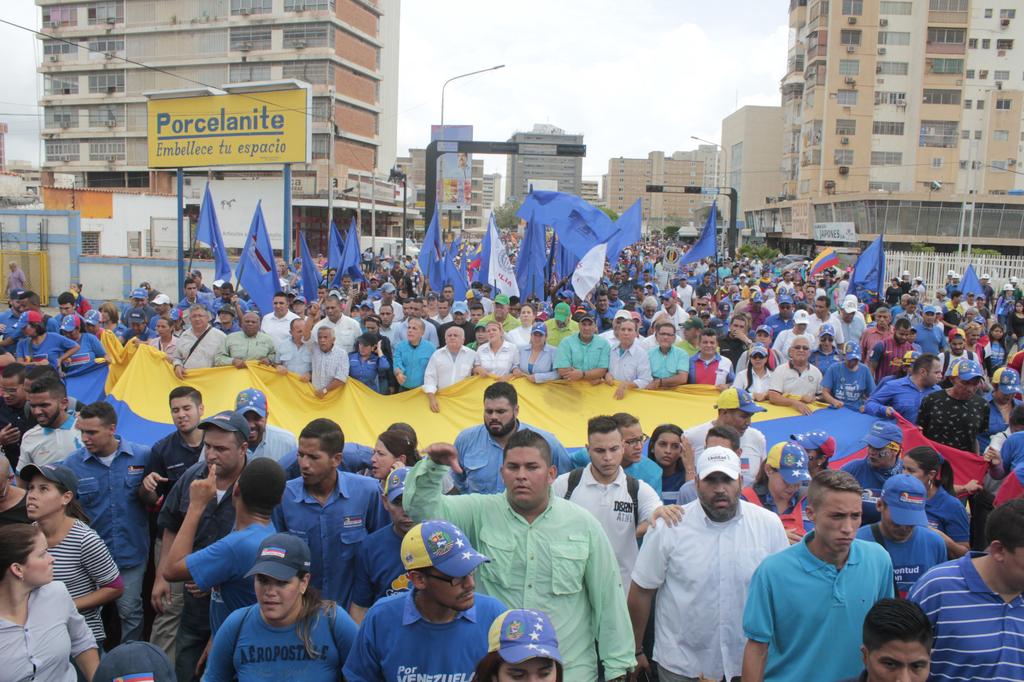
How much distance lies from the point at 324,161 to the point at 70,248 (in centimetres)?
3382

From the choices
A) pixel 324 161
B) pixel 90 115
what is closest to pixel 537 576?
pixel 324 161

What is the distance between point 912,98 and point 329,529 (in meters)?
73.6

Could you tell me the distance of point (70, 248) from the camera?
97.8 ft

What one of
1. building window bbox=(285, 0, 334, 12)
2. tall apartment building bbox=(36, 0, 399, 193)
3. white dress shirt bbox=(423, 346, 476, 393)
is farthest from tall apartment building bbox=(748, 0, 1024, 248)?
white dress shirt bbox=(423, 346, 476, 393)

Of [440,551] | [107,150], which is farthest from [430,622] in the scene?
Answer: [107,150]

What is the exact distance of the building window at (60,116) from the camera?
69562 mm

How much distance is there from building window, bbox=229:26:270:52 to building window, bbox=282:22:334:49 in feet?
6.12

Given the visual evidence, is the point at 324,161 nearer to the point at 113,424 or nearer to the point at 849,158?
the point at 849,158

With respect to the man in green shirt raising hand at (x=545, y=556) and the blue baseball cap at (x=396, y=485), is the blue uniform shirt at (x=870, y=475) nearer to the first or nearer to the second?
the man in green shirt raising hand at (x=545, y=556)

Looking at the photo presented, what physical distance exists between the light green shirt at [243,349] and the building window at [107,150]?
6699 centimetres

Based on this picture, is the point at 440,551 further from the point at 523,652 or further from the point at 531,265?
the point at 531,265

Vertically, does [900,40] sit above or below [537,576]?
above

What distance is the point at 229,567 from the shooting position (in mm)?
3865

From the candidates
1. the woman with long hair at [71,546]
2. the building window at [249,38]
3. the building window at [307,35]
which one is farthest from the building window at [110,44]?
the woman with long hair at [71,546]
